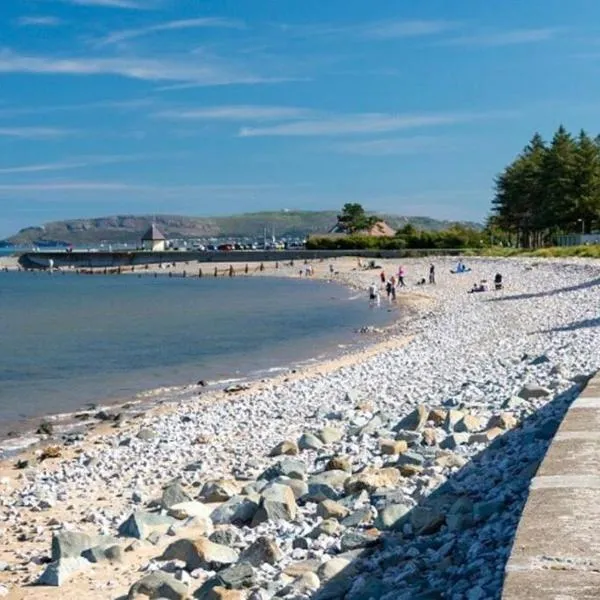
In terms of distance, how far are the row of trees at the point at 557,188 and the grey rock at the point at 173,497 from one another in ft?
237

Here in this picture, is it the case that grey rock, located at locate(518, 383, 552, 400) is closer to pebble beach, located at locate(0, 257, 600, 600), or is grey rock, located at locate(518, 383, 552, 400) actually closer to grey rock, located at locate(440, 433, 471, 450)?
pebble beach, located at locate(0, 257, 600, 600)

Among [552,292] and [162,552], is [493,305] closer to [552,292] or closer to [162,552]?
[552,292]

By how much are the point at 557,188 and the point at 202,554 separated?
75.8 m

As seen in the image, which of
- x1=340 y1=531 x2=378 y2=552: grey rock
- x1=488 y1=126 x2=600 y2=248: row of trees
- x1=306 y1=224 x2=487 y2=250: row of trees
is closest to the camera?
x1=340 y1=531 x2=378 y2=552: grey rock

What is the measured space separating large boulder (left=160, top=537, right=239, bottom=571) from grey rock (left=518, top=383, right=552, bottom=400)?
17.9 feet

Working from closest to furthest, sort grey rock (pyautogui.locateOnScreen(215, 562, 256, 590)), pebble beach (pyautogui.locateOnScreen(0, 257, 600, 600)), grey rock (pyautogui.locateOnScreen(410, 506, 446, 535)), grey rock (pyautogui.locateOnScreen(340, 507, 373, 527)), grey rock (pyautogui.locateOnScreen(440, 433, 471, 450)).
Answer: pebble beach (pyautogui.locateOnScreen(0, 257, 600, 600)) → grey rock (pyautogui.locateOnScreen(215, 562, 256, 590)) → grey rock (pyautogui.locateOnScreen(410, 506, 446, 535)) → grey rock (pyautogui.locateOnScreen(340, 507, 373, 527)) → grey rock (pyautogui.locateOnScreen(440, 433, 471, 450))

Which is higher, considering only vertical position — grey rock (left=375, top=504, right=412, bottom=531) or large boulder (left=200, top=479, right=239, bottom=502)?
grey rock (left=375, top=504, right=412, bottom=531)

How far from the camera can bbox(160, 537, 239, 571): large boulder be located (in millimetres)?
7168

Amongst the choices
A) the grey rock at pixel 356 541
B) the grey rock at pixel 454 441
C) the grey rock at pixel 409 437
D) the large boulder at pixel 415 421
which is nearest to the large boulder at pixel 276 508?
the grey rock at pixel 356 541

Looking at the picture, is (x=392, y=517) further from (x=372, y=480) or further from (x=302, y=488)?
(x=302, y=488)

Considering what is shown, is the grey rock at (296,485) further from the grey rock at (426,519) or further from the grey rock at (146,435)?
the grey rock at (146,435)

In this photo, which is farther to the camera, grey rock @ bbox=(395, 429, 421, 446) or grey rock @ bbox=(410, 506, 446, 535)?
grey rock @ bbox=(395, 429, 421, 446)

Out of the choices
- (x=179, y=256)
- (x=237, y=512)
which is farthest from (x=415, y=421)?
(x=179, y=256)

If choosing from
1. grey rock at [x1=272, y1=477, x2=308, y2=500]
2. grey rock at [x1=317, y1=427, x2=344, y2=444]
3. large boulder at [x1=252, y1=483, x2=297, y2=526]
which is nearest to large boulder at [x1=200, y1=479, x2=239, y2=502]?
grey rock at [x1=272, y1=477, x2=308, y2=500]
